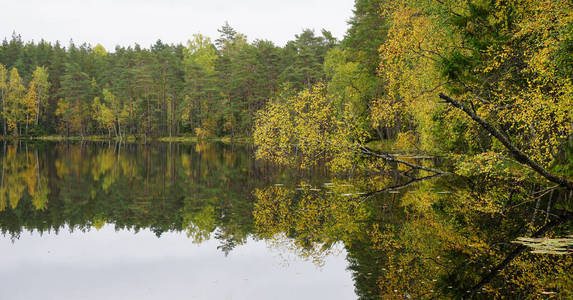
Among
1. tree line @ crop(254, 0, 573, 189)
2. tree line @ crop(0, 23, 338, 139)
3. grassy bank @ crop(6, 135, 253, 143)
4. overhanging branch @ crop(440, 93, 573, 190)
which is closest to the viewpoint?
overhanging branch @ crop(440, 93, 573, 190)

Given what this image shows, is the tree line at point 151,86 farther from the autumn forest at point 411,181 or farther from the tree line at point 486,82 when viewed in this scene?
Answer: the tree line at point 486,82

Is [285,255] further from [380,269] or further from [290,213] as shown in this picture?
[290,213]

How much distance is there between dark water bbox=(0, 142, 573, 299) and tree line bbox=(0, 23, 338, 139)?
152ft

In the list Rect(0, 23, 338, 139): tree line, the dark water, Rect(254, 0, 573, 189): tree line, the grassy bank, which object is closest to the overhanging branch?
Rect(254, 0, 573, 189): tree line

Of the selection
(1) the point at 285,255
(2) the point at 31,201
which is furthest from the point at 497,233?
(2) the point at 31,201

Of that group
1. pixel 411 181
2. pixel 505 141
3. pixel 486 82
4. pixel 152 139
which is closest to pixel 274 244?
pixel 505 141

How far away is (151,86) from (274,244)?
75595 mm

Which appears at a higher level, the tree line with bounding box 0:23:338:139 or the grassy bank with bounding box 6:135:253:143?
the tree line with bounding box 0:23:338:139

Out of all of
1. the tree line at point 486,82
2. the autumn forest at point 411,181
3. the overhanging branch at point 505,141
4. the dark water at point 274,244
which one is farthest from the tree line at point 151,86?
the overhanging branch at point 505,141

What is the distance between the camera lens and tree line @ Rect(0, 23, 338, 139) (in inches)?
2800

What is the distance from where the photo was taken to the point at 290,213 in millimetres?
15914

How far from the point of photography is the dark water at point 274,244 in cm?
909

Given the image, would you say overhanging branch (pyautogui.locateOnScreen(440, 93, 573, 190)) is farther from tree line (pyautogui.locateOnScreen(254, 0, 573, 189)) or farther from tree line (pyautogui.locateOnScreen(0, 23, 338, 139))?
tree line (pyautogui.locateOnScreen(0, 23, 338, 139))

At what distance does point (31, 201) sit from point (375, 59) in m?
29.4
